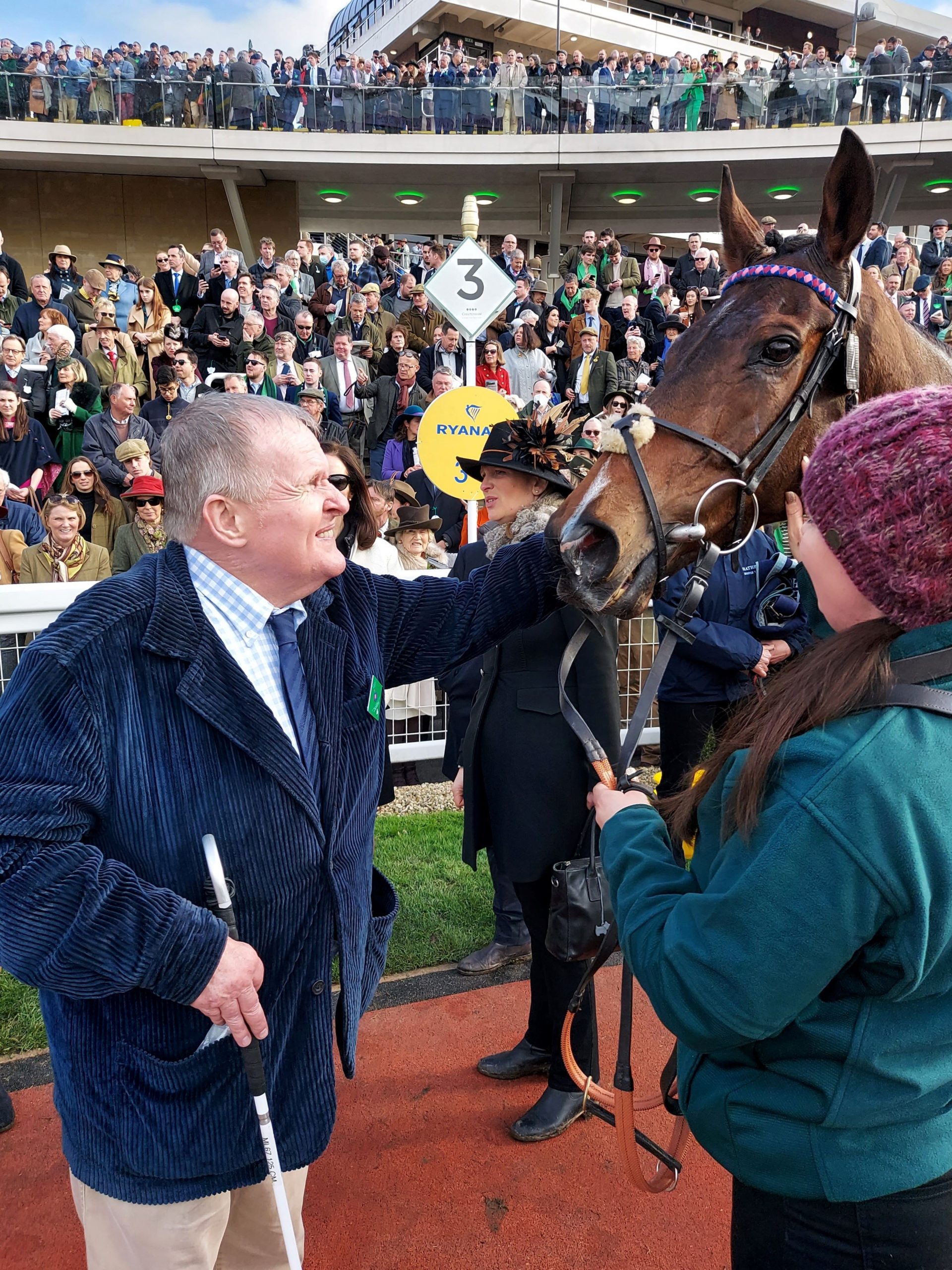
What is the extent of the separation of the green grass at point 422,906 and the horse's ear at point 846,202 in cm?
324

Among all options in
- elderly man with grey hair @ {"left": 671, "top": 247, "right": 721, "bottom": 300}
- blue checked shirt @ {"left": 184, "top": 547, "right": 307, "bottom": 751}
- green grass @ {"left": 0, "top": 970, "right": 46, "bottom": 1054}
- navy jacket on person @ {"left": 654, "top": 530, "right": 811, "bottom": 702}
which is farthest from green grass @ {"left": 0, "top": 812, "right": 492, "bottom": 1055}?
elderly man with grey hair @ {"left": 671, "top": 247, "right": 721, "bottom": 300}

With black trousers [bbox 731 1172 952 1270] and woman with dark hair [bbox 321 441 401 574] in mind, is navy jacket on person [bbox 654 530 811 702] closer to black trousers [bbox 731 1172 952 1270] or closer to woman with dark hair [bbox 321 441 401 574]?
woman with dark hair [bbox 321 441 401 574]

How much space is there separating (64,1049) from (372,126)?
23.5 meters

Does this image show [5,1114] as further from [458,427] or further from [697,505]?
[458,427]

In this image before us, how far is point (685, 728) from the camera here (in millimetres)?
4512

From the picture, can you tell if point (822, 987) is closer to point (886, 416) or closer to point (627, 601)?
point (886, 416)

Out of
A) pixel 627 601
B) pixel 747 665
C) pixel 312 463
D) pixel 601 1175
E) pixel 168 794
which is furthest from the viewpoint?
pixel 747 665

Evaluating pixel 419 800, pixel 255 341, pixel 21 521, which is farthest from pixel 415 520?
pixel 255 341

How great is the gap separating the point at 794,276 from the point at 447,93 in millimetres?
22523

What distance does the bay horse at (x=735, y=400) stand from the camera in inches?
83.5

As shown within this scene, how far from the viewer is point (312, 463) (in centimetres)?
195

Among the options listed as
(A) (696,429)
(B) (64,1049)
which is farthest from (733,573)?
(B) (64,1049)

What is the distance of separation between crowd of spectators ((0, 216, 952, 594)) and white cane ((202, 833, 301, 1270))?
507 cm

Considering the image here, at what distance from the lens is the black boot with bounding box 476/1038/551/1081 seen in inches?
132
